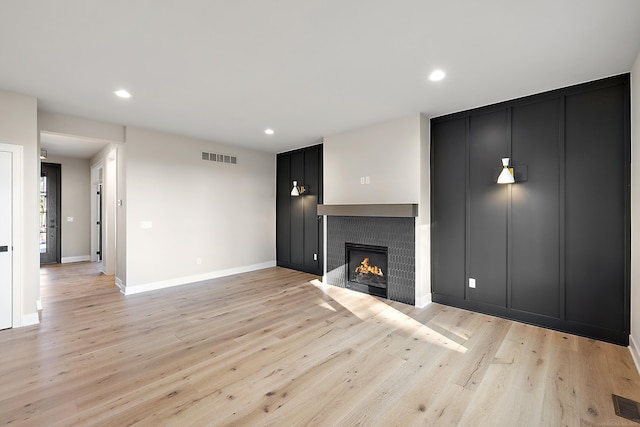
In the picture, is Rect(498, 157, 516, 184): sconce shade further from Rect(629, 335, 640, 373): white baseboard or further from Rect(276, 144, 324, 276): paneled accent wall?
Rect(276, 144, 324, 276): paneled accent wall

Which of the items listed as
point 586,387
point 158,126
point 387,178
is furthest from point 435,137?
point 158,126

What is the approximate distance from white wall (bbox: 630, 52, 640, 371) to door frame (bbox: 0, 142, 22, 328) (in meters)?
6.24

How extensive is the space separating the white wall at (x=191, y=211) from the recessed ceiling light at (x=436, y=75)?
4.31 metres

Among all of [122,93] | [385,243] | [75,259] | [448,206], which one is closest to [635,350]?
[448,206]

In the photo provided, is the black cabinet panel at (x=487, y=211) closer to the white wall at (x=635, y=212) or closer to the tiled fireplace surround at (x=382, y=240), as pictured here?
the tiled fireplace surround at (x=382, y=240)

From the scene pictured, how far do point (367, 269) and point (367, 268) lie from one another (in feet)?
0.05

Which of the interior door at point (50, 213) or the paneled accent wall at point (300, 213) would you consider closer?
the paneled accent wall at point (300, 213)

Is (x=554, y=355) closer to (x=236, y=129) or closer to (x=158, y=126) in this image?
(x=236, y=129)

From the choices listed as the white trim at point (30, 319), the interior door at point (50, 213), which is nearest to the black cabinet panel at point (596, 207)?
the white trim at point (30, 319)

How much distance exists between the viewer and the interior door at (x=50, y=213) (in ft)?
24.5

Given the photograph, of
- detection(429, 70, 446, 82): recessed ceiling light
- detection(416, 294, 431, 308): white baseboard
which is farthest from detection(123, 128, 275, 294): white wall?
detection(429, 70, 446, 82): recessed ceiling light

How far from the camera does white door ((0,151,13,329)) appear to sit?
335 cm

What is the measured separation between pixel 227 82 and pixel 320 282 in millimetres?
3696

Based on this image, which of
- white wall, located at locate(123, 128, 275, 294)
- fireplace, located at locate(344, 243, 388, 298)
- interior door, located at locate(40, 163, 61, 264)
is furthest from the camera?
interior door, located at locate(40, 163, 61, 264)
